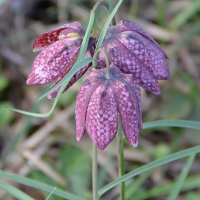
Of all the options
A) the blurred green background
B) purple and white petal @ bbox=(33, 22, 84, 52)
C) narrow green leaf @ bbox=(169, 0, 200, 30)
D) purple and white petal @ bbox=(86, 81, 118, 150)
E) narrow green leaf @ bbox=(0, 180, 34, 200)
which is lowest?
the blurred green background

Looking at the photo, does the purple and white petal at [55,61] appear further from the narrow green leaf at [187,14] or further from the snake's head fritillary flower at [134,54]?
the narrow green leaf at [187,14]

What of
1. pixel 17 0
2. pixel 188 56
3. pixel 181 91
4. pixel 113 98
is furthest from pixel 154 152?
pixel 17 0

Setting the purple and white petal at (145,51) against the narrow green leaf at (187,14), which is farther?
the narrow green leaf at (187,14)

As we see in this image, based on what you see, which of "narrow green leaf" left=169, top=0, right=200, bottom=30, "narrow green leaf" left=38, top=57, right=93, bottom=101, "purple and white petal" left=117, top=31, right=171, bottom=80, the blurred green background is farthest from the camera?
"narrow green leaf" left=169, top=0, right=200, bottom=30

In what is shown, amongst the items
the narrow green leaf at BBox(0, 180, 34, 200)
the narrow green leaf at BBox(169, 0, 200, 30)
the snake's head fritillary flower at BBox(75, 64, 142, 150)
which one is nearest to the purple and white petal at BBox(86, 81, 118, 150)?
the snake's head fritillary flower at BBox(75, 64, 142, 150)

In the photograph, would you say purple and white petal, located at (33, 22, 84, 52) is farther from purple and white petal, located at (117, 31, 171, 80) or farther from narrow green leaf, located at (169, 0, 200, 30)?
narrow green leaf, located at (169, 0, 200, 30)

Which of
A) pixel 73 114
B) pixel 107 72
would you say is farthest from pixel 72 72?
pixel 73 114

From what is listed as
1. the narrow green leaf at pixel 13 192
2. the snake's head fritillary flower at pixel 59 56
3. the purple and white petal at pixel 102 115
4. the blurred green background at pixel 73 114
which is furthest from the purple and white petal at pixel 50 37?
the blurred green background at pixel 73 114
